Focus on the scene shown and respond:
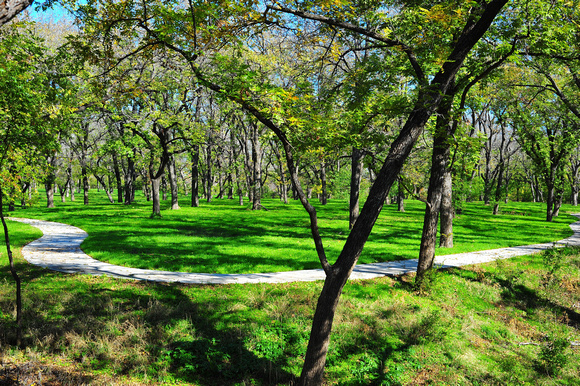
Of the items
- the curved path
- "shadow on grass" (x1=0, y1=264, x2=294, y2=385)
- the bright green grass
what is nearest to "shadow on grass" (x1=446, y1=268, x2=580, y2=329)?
the curved path

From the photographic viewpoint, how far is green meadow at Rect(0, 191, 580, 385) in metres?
5.56

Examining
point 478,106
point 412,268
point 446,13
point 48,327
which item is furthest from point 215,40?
point 478,106

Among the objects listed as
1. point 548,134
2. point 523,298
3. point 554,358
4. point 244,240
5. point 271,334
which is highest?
point 548,134

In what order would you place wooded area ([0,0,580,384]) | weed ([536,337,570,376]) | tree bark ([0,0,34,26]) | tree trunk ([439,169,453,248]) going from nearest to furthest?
tree bark ([0,0,34,26])
wooded area ([0,0,580,384])
weed ([536,337,570,376])
tree trunk ([439,169,453,248])

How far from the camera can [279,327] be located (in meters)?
6.78

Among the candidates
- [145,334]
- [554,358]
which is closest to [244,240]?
[145,334]

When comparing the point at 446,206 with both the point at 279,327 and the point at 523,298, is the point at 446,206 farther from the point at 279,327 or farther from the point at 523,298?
the point at 279,327

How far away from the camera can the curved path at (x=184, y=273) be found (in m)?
9.20

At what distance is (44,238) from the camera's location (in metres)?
14.5

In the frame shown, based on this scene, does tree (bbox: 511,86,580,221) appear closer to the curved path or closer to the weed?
the curved path

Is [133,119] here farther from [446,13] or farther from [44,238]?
[446,13]

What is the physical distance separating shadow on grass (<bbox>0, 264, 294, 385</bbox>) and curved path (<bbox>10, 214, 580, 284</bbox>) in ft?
4.32

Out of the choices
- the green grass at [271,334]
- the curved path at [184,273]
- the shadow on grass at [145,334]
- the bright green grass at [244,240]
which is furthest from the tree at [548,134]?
the shadow on grass at [145,334]

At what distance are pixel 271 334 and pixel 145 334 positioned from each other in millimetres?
2396
